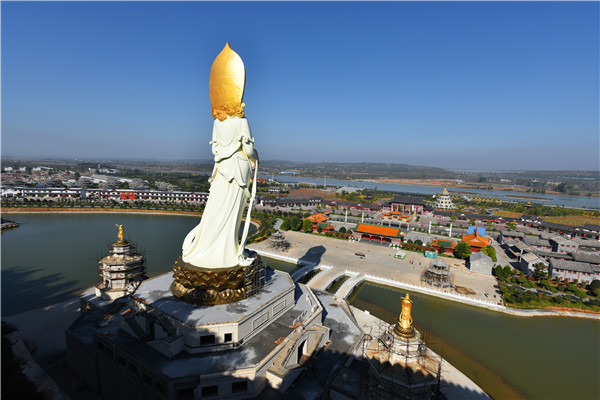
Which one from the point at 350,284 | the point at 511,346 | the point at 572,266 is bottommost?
the point at 511,346

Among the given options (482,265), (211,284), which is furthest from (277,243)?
(482,265)

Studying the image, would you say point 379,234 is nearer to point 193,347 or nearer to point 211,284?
point 211,284

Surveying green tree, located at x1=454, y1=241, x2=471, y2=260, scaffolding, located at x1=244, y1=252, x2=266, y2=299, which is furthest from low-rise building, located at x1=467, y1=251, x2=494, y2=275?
scaffolding, located at x1=244, y1=252, x2=266, y2=299

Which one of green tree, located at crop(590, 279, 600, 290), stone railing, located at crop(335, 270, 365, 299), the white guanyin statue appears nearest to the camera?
the white guanyin statue

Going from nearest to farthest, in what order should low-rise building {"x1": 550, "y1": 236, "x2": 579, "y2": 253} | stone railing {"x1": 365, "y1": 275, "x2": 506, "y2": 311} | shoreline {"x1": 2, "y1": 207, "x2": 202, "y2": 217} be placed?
stone railing {"x1": 365, "y1": 275, "x2": 506, "y2": 311} → low-rise building {"x1": 550, "y1": 236, "x2": 579, "y2": 253} → shoreline {"x1": 2, "y1": 207, "x2": 202, "y2": 217}

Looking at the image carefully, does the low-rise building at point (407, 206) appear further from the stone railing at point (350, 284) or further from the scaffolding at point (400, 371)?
the scaffolding at point (400, 371)

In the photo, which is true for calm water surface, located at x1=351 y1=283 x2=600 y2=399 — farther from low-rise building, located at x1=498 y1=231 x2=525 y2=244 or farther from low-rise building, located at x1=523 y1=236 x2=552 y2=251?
low-rise building, located at x1=498 y1=231 x2=525 y2=244
